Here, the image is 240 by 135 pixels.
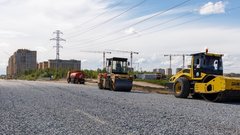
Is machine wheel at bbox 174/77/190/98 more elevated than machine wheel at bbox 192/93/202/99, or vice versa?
machine wheel at bbox 174/77/190/98

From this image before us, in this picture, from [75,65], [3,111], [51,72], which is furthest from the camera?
[75,65]

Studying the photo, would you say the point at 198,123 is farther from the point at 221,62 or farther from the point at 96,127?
the point at 221,62

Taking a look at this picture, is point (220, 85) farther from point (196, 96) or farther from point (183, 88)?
point (196, 96)

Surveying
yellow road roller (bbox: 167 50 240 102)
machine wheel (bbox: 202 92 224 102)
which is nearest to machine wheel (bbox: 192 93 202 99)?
yellow road roller (bbox: 167 50 240 102)

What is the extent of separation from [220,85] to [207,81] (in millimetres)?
1392

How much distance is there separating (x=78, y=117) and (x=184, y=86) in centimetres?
1093

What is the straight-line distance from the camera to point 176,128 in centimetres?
907

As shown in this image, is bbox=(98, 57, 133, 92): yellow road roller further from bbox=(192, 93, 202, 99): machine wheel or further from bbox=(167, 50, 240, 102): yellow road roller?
bbox=(192, 93, 202, 99): machine wheel

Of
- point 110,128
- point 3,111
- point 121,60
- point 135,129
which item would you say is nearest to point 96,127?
point 110,128

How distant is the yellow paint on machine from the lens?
18.2 meters

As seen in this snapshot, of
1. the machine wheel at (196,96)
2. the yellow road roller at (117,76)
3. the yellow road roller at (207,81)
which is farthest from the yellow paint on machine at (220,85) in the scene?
the yellow road roller at (117,76)

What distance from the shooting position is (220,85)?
1839cm

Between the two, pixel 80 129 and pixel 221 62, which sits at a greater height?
pixel 221 62

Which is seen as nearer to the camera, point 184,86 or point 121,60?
point 184,86
